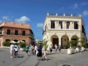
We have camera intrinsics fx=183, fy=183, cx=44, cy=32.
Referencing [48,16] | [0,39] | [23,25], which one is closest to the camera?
[48,16]

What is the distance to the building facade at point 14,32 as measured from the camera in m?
60.2

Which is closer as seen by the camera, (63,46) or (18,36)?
(63,46)

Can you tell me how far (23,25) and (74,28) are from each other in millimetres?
24567

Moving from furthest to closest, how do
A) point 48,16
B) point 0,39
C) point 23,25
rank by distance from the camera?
point 23,25, point 0,39, point 48,16

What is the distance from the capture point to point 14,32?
61938mm

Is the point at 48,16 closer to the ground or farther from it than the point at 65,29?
farther from it

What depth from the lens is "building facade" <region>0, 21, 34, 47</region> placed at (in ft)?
A: 198

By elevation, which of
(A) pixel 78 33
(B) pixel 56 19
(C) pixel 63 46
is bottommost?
(C) pixel 63 46

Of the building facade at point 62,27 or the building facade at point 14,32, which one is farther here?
the building facade at point 14,32

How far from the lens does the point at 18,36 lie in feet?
202

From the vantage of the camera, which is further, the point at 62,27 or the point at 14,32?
the point at 14,32

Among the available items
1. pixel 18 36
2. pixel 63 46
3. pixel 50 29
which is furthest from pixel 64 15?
pixel 18 36

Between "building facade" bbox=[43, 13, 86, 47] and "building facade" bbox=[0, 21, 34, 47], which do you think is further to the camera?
"building facade" bbox=[0, 21, 34, 47]

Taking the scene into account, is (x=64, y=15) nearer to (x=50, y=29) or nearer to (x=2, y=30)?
(x=50, y=29)
